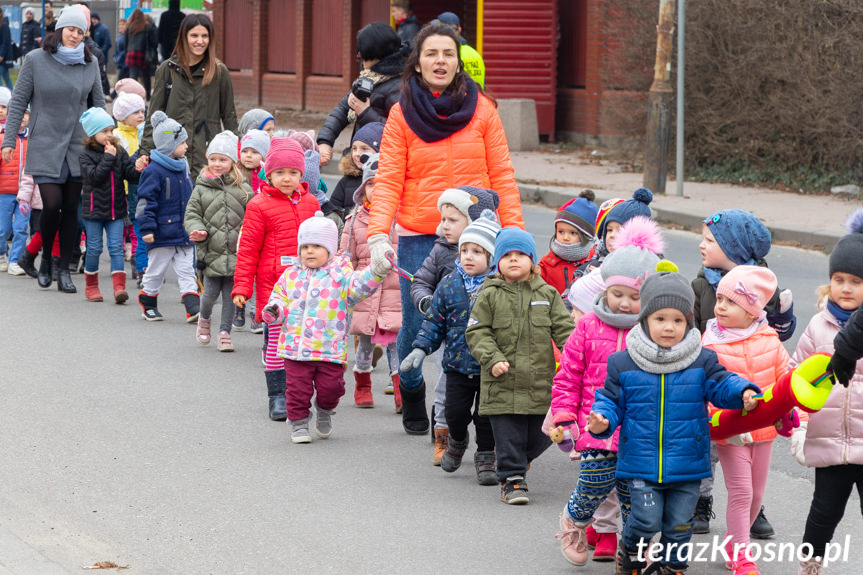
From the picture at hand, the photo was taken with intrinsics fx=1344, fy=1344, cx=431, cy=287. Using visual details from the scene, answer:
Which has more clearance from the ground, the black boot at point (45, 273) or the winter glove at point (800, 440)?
the winter glove at point (800, 440)

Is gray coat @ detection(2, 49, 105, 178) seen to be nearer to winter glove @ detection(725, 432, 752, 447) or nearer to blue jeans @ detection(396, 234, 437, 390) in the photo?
blue jeans @ detection(396, 234, 437, 390)

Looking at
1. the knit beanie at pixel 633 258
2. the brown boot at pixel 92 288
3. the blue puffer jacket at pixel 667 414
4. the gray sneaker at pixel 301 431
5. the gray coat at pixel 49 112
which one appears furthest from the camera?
the gray coat at pixel 49 112

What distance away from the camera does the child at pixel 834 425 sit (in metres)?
5.02

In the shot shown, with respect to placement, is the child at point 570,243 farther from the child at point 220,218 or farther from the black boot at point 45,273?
the black boot at point 45,273

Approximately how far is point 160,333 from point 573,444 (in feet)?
18.1

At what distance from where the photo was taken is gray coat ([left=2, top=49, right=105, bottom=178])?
1162 cm

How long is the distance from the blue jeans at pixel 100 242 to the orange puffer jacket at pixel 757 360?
710 centimetres

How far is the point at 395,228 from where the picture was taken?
7.51 metres

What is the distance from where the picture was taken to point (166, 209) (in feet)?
34.8

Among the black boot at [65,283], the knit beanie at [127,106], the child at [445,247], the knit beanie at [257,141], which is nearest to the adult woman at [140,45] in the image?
the knit beanie at [127,106]

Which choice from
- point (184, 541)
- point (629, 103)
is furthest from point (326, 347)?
point (629, 103)

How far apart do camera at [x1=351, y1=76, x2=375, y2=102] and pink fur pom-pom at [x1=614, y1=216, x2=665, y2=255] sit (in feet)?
13.6

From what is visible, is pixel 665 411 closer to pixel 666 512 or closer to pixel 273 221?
pixel 666 512

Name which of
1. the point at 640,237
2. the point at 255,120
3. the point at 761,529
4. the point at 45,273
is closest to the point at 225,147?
the point at 255,120
